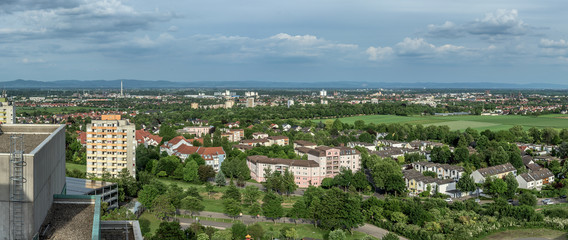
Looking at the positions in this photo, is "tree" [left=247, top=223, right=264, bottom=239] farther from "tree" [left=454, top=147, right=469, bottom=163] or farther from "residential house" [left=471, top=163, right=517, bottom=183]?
"tree" [left=454, top=147, right=469, bottom=163]

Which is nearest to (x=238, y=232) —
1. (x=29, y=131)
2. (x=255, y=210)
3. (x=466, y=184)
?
(x=255, y=210)

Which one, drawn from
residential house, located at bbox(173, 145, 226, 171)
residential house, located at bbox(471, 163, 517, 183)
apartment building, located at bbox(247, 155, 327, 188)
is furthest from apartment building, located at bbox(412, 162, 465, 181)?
residential house, located at bbox(173, 145, 226, 171)

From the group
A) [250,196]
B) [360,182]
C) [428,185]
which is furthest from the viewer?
[360,182]

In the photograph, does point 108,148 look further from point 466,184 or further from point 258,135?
point 258,135

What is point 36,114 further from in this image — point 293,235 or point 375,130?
point 293,235

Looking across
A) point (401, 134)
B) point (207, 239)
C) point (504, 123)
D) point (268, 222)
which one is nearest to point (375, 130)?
point (401, 134)

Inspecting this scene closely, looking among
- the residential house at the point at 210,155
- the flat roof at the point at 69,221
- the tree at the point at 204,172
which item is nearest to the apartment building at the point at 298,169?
the tree at the point at 204,172
